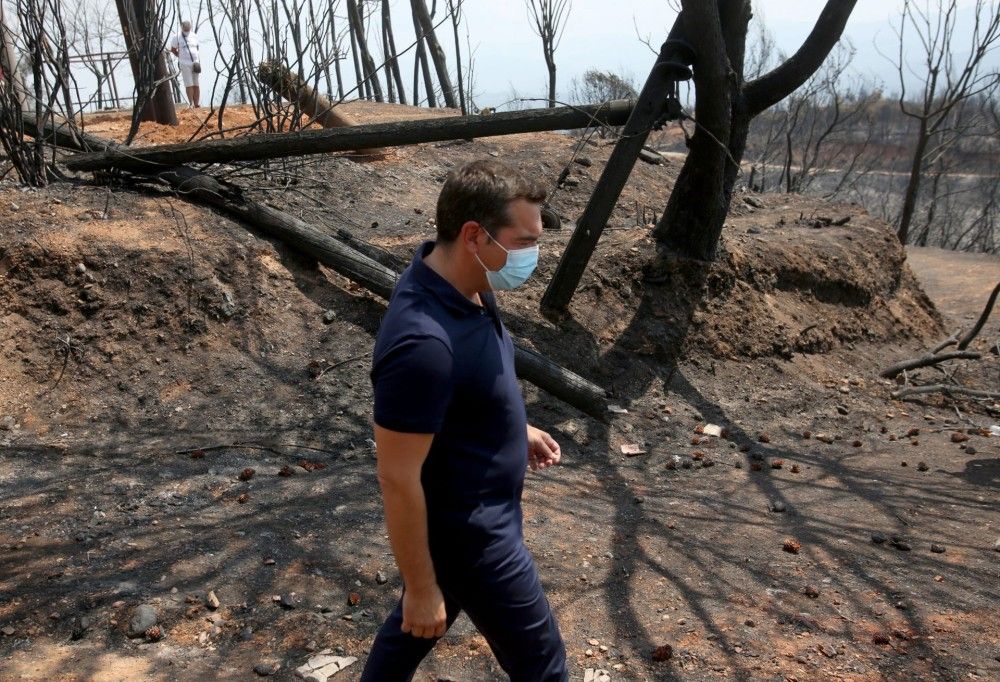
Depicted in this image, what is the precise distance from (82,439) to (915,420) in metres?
5.79

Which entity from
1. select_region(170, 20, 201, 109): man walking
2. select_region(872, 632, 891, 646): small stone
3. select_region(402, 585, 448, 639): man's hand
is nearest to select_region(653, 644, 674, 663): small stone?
select_region(872, 632, 891, 646): small stone

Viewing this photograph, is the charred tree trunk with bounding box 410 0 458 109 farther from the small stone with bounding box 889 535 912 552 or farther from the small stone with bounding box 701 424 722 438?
the small stone with bounding box 889 535 912 552

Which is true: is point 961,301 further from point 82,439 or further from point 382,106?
point 82,439

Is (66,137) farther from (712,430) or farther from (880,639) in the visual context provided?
(880,639)

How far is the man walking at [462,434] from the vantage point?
6.11 ft

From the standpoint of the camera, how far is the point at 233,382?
5355 mm

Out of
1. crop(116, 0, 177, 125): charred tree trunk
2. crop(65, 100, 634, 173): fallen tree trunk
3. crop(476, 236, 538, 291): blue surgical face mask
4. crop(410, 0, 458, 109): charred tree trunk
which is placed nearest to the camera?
crop(476, 236, 538, 291): blue surgical face mask

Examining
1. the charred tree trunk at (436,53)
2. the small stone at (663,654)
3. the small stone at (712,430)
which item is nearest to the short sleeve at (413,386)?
the small stone at (663,654)

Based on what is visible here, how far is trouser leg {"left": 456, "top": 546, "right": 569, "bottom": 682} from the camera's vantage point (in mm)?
2080

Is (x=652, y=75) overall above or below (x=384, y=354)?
above

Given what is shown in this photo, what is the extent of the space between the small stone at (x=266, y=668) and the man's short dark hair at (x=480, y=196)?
68.8 inches

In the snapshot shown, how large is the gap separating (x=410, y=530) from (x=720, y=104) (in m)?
5.49

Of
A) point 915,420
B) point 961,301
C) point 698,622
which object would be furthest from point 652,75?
point 961,301

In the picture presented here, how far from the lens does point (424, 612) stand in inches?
78.4
